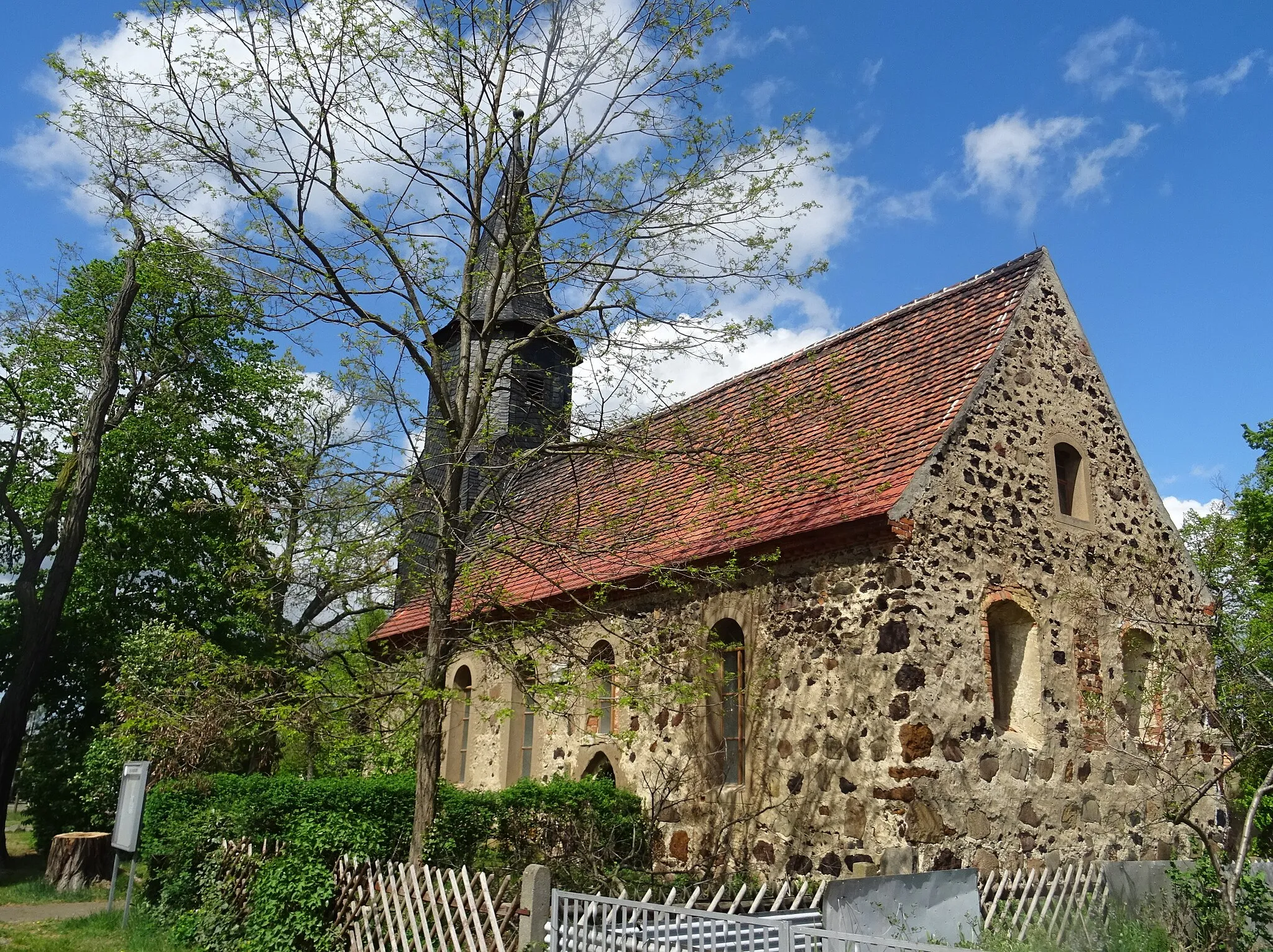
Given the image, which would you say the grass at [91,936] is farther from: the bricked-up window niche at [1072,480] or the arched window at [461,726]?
the bricked-up window niche at [1072,480]

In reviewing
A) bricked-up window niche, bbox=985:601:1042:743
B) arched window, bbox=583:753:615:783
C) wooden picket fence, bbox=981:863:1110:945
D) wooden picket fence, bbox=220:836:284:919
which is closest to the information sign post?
wooden picket fence, bbox=220:836:284:919

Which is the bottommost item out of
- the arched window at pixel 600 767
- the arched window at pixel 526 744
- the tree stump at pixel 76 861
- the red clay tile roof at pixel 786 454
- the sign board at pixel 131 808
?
the tree stump at pixel 76 861

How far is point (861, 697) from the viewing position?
979 centimetres

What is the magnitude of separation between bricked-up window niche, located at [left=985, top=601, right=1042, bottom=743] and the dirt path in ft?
37.9

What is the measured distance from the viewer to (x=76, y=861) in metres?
15.1

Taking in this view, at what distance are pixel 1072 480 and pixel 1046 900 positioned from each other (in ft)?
17.6

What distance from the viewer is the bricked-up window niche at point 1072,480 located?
12031 millimetres

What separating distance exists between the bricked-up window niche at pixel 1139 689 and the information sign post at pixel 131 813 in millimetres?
11638

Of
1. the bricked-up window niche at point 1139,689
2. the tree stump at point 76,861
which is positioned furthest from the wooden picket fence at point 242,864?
the bricked-up window niche at point 1139,689

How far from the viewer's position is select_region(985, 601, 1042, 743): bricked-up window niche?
10469 mm

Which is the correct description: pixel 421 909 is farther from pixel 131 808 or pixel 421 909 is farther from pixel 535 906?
pixel 131 808

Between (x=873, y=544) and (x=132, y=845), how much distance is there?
9429 millimetres

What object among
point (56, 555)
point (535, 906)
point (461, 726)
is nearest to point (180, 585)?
point (56, 555)

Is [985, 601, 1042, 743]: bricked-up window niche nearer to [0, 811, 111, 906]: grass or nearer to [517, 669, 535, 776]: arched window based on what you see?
[517, 669, 535, 776]: arched window
